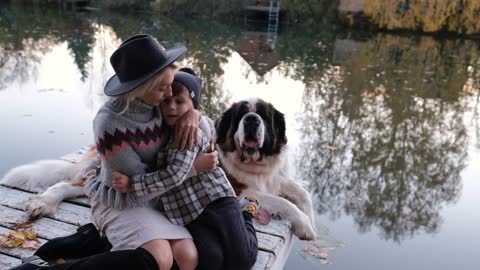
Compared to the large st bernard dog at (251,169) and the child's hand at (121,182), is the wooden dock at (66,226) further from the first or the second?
the child's hand at (121,182)

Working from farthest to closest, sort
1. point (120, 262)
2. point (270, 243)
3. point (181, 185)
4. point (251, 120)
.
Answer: point (251, 120) → point (270, 243) → point (181, 185) → point (120, 262)

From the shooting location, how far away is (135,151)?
2.11m

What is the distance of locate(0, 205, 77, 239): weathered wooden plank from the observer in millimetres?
2816

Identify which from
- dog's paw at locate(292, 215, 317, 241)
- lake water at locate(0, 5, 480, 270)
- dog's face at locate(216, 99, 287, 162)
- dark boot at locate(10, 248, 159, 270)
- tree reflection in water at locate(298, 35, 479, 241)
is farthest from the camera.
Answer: tree reflection in water at locate(298, 35, 479, 241)

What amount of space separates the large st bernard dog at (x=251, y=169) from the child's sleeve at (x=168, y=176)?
1187 mm

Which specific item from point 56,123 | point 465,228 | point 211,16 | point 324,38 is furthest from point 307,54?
point 211,16

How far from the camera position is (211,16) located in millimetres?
26828

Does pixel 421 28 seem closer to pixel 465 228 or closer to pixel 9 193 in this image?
pixel 465 228

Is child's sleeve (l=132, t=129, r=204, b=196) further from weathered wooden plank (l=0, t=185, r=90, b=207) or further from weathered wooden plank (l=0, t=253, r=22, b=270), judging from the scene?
weathered wooden plank (l=0, t=185, r=90, b=207)

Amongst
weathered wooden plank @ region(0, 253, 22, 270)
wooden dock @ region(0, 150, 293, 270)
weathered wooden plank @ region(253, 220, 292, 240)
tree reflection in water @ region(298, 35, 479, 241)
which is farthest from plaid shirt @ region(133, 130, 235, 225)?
tree reflection in water @ region(298, 35, 479, 241)

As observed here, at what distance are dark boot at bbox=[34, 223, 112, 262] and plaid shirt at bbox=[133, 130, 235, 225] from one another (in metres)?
0.40

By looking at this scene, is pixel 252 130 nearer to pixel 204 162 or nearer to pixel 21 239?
pixel 204 162

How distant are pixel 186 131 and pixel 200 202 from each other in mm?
392

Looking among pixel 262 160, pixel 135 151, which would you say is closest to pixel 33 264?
pixel 135 151
